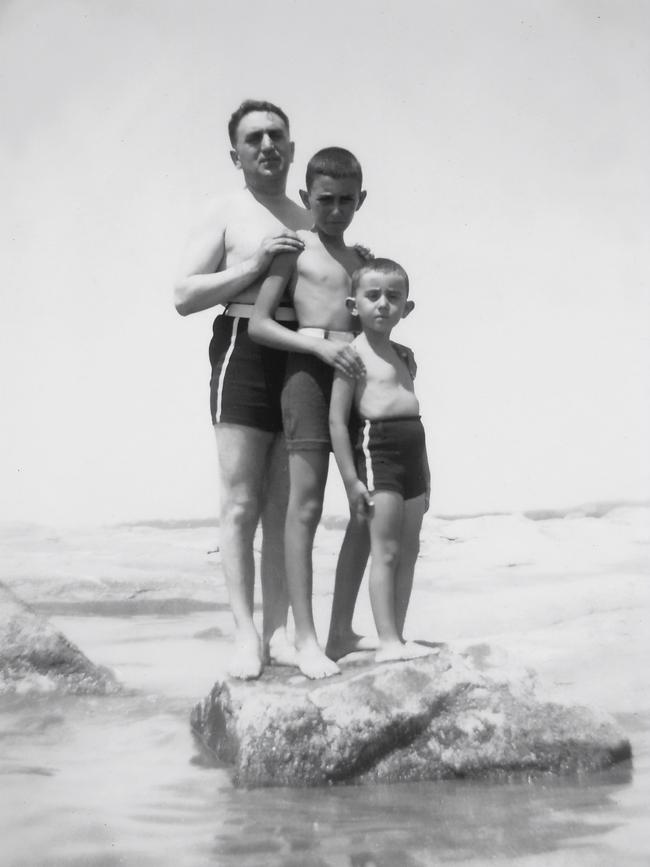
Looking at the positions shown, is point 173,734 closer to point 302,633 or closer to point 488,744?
point 302,633

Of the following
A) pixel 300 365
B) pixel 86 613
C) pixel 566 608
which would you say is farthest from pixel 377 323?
pixel 86 613

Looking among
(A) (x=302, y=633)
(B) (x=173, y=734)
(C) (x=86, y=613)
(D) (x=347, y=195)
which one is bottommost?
(C) (x=86, y=613)

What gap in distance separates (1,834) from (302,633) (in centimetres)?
135

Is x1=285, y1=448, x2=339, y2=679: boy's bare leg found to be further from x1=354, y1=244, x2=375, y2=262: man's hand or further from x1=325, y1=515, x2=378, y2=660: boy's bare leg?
x1=354, y1=244, x2=375, y2=262: man's hand

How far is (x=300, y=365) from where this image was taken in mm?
3881

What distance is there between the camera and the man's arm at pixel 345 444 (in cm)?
375

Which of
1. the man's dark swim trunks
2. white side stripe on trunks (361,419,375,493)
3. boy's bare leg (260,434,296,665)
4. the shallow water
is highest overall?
the man's dark swim trunks

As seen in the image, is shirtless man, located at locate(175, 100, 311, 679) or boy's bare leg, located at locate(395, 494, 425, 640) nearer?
boy's bare leg, located at locate(395, 494, 425, 640)

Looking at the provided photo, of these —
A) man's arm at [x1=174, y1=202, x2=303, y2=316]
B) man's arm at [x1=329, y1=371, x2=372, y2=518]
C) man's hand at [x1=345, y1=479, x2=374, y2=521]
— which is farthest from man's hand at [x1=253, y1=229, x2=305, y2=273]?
man's hand at [x1=345, y1=479, x2=374, y2=521]

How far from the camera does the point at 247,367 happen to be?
4016 mm

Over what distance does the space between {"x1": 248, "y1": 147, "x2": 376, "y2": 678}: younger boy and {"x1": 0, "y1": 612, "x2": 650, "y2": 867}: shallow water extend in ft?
2.10

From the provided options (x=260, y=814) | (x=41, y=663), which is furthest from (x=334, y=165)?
(x=41, y=663)

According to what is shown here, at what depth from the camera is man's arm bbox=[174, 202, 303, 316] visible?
387 cm

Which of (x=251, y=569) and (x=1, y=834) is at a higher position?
(x=251, y=569)
